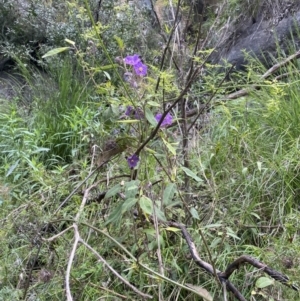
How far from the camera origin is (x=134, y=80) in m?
1.47

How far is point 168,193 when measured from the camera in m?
1.49

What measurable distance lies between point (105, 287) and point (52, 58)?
274 centimetres

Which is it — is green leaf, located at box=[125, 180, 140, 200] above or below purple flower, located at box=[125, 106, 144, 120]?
below

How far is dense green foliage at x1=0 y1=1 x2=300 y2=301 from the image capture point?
1.50 meters

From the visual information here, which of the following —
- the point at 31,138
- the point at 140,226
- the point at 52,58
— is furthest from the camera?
the point at 52,58

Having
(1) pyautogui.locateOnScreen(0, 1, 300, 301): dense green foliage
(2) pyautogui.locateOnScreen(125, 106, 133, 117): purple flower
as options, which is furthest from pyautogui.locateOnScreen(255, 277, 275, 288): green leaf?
(2) pyautogui.locateOnScreen(125, 106, 133, 117): purple flower

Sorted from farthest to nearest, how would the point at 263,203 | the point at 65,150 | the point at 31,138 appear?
the point at 65,150
the point at 31,138
the point at 263,203

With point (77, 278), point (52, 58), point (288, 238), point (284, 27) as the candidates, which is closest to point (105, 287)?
point (77, 278)

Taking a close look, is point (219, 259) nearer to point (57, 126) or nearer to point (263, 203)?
point (263, 203)

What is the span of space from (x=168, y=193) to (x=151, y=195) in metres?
0.05

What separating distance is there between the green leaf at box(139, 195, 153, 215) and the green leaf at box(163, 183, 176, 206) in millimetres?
82

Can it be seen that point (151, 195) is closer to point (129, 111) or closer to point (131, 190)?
point (131, 190)

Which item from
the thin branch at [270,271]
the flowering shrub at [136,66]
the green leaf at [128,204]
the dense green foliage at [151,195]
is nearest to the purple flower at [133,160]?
the dense green foliage at [151,195]

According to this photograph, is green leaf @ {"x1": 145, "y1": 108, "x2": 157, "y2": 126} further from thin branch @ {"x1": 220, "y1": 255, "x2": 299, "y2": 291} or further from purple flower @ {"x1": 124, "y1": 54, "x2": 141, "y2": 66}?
thin branch @ {"x1": 220, "y1": 255, "x2": 299, "y2": 291}
